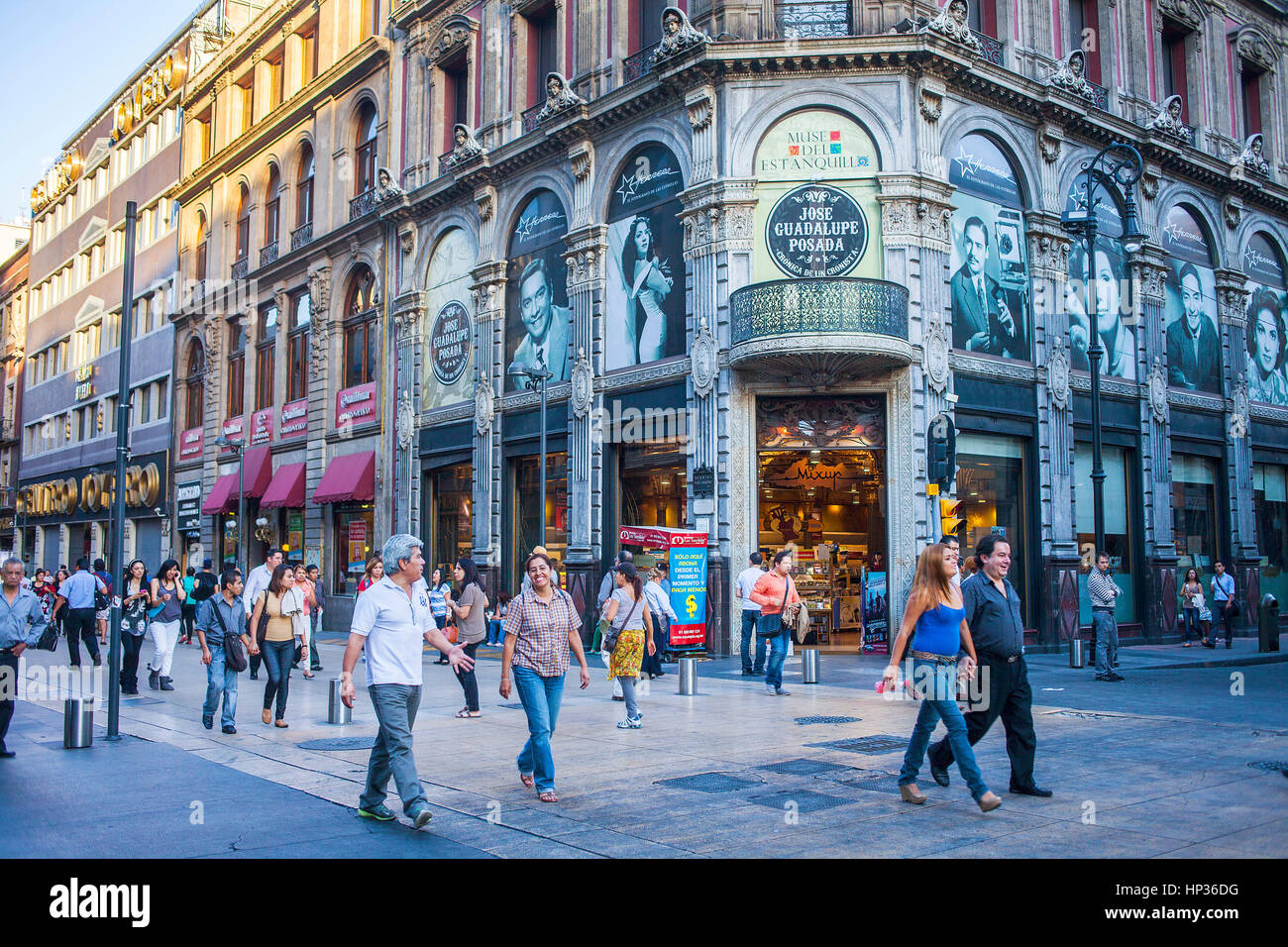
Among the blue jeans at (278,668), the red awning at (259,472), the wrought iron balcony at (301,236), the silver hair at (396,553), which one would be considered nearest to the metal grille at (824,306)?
the blue jeans at (278,668)

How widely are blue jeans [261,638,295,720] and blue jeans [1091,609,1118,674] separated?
1240cm

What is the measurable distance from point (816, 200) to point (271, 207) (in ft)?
82.6

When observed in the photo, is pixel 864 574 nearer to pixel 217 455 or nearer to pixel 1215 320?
pixel 1215 320

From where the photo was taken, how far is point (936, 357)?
68.4 ft

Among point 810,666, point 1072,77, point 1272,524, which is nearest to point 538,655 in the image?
point 810,666

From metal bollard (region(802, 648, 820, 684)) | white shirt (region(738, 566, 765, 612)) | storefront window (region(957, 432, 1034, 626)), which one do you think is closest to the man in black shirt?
metal bollard (region(802, 648, 820, 684))

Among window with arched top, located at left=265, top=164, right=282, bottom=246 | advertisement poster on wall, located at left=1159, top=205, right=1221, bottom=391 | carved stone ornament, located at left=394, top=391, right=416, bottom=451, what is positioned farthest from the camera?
→ window with arched top, located at left=265, top=164, right=282, bottom=246

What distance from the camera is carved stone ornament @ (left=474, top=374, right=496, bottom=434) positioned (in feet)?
90.4

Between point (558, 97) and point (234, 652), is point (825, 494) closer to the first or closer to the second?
point (558, 97)

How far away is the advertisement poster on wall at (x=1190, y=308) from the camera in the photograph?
89.1 ft

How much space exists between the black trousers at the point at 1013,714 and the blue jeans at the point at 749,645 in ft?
32.1

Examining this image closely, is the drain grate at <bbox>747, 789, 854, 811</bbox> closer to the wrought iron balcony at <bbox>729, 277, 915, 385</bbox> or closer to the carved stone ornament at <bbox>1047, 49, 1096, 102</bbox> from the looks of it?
the wrought iron balcony at <bbox>729, 277, 915, 385</bbox>

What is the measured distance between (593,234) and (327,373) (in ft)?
44.3
